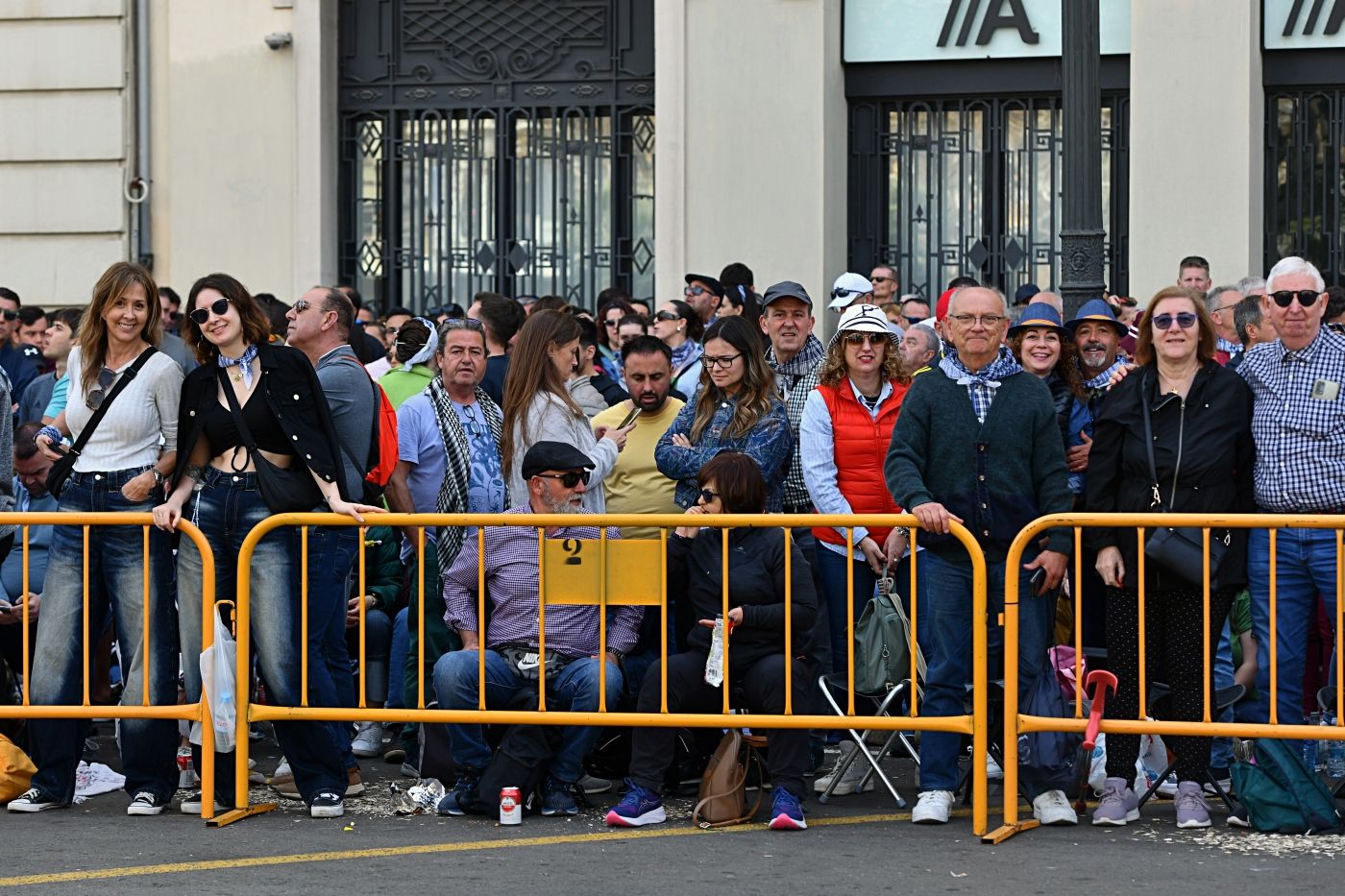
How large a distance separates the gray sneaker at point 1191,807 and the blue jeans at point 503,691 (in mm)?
2137

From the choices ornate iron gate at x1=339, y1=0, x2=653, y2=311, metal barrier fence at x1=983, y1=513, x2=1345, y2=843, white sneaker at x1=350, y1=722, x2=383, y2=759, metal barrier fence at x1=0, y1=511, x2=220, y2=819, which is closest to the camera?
metal barrier fence at x1=983, y1=513, x2=1345, y2=843

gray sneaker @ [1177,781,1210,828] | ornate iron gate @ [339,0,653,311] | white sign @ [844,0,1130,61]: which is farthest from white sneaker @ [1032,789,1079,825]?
ornate iron gate @ [339,0,653,311]

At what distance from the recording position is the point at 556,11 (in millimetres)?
16984

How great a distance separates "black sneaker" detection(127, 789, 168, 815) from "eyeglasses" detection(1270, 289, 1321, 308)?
468 centimetres

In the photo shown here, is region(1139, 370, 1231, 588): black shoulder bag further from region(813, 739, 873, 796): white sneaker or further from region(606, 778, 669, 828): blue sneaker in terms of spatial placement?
region(606, 778, 669, 828): blue sneaker

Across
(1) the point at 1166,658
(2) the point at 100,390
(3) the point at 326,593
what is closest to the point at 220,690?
(3) the point at 326,593

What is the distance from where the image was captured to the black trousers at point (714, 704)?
7.89 m

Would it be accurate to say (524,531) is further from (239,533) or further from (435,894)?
(435,894)

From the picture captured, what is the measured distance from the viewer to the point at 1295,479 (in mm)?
7762

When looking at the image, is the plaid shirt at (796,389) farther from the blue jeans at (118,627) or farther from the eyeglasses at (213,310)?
the blue jeans at (118,627)

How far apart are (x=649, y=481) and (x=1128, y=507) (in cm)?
223

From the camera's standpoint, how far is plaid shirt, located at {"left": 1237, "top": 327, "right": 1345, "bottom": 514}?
7.73 m

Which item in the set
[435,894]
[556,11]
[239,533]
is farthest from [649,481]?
[556,11]

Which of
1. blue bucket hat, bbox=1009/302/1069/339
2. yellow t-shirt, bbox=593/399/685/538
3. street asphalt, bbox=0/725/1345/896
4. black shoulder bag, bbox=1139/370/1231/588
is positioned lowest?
street asphalt, bbox=0/725/1345/896
